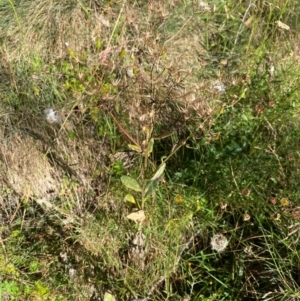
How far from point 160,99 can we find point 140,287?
67 centimetres

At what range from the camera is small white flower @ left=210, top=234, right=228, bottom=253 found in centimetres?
198

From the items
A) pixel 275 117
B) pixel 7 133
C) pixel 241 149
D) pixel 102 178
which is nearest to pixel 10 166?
pixel 7 133

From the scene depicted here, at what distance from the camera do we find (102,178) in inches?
84.0

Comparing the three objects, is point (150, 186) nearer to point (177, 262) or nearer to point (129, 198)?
point (129, 198)

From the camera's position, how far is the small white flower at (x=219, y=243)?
6.51 ft

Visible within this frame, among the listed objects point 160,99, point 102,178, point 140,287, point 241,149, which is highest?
point 160,99

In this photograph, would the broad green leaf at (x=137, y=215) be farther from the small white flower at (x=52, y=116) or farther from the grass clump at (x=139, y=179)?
the small white flower at (x=52, y=116)

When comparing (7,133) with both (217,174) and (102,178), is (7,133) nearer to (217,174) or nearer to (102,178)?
(102,178)

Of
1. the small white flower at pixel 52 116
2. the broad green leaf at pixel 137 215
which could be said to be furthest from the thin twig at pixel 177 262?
the small white flower at pixel 52 116

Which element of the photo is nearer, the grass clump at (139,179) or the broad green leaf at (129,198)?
the broad green leaf at (129,198)

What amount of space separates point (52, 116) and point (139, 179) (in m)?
0.40

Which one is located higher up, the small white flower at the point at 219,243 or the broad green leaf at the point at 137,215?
the broad green leaf at the point at 137,215

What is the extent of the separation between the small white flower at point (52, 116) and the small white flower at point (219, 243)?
0.70 metres

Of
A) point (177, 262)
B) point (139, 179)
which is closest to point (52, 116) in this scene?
point (139, 179)
